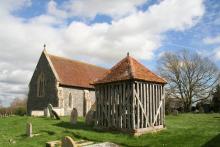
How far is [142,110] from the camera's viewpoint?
57.9 ft

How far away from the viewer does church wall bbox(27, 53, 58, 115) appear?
3400 centimetres

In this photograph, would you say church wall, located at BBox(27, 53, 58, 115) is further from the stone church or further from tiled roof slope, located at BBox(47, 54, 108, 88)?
tiled roof slope, located at BBox(47, 54, 108, 88)

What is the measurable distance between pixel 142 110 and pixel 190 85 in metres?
33.6

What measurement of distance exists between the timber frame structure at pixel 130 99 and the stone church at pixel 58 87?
1438 centimetres

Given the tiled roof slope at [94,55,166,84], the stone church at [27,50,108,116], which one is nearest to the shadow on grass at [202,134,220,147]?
the tiled roof slope at [94,55,166,84]

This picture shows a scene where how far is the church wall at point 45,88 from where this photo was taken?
112 ft

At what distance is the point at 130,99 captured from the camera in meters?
17.6

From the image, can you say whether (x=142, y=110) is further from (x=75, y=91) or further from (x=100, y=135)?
(x=75, y=91)

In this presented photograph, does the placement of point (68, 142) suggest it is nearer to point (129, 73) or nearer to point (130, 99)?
point (130, 99)

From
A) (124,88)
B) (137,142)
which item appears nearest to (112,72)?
(124,88)

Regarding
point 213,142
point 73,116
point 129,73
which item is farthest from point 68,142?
point 73,116

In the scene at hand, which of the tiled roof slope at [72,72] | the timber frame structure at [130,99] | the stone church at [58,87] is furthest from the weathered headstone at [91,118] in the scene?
the tiled roof slope at [72,72]

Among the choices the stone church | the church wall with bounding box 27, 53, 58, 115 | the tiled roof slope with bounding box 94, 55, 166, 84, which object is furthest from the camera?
the church wall with bounding box 27, 53, 58, 115

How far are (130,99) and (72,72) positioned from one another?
20621 mm
